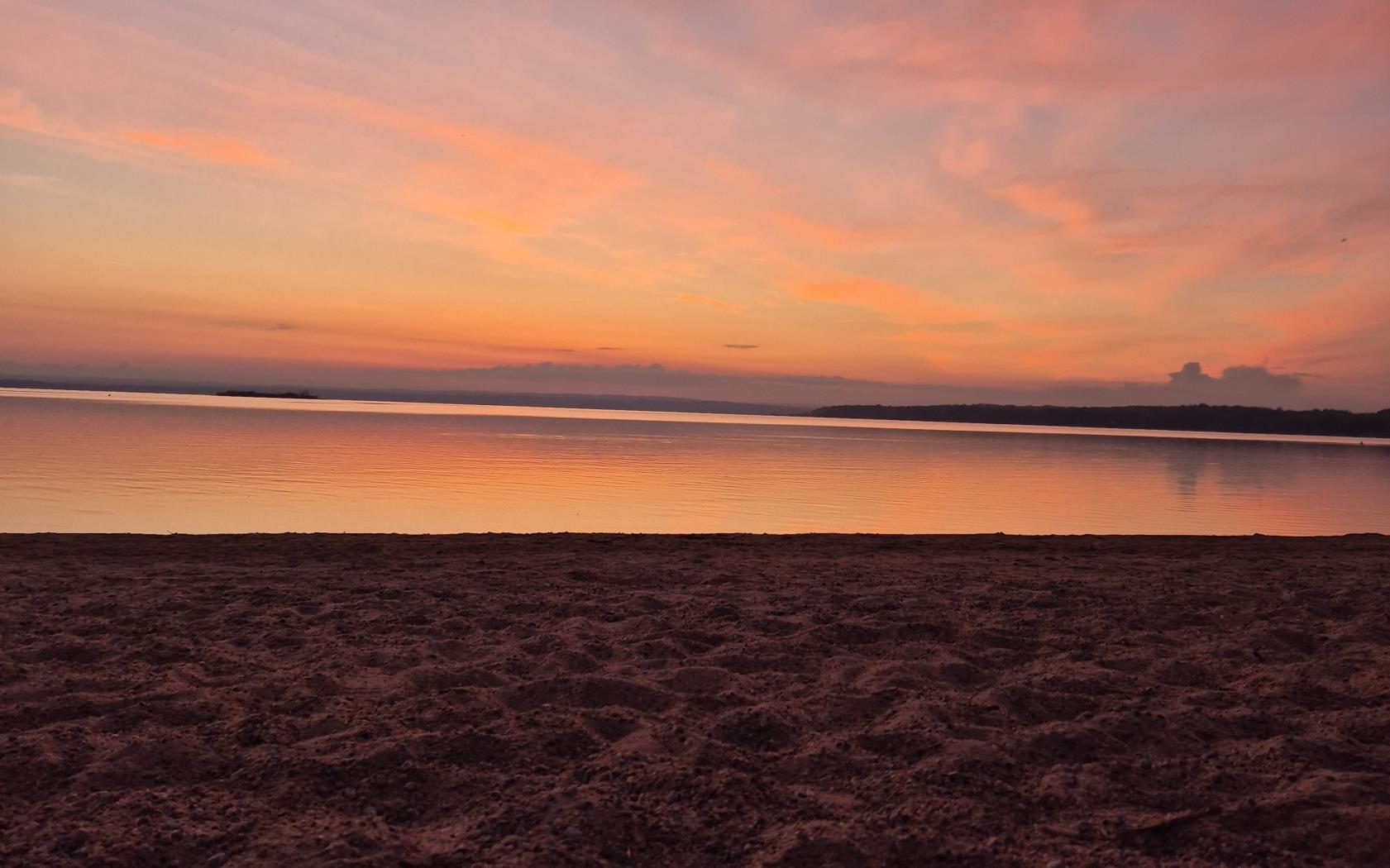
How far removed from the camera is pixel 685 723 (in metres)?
4.29

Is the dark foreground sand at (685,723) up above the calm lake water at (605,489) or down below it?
above

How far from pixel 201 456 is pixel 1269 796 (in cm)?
2640

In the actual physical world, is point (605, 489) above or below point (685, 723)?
below

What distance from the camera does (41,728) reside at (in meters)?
4.04

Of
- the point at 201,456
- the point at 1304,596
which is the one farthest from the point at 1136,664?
the point at 201,456

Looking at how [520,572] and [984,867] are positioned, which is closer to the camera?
[984,867]

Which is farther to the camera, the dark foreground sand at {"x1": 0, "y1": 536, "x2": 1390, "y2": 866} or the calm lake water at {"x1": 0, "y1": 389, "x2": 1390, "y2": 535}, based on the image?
the calm lake water at {"x1": 0, "y1": 389, "x2": 1390, "y2": 535}

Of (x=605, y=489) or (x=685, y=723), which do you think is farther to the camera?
(x=605, y=489)

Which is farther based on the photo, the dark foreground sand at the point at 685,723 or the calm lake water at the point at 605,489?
the calm lake water at the point at 605,489

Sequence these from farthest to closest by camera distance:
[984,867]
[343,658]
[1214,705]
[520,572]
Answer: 1. [520,572]
2. [343,658]
3. [1214,705]
4. [984,867]

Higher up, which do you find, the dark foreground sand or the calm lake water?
the dark foreground sand

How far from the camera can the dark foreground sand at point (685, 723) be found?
10.6ft

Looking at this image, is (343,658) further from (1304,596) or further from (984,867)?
(1304,596)

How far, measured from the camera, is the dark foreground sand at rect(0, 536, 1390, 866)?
10.6ft
